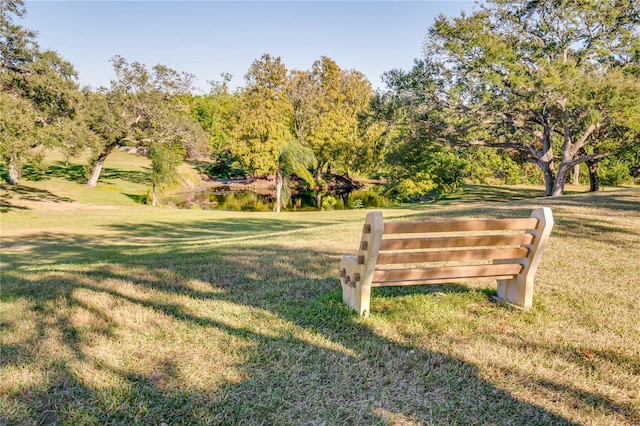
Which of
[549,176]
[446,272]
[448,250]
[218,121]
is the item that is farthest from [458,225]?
[218,121]

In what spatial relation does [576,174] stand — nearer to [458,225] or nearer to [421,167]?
[421,167]

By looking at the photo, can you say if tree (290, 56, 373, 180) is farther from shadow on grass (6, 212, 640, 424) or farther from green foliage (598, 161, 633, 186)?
shadow on grass (6, 212, 640, 424)

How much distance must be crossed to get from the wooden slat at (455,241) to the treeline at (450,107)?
812 inches

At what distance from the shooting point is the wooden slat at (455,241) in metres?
3.90

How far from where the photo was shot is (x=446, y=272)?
13.7 ft

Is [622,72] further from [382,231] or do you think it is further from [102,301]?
[102,301]

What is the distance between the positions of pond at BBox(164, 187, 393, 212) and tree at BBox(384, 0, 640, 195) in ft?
34.9

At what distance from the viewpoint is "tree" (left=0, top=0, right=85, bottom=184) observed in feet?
66.1

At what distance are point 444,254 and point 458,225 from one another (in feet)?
1.11

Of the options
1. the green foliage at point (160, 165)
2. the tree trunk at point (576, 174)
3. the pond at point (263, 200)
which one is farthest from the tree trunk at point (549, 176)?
the green foliage at point (160, 165)

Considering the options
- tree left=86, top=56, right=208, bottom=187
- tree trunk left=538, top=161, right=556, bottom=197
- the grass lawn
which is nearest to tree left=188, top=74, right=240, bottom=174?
tree left=86, top=56, right=208, bottom=187

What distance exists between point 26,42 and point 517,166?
40025 millimetres

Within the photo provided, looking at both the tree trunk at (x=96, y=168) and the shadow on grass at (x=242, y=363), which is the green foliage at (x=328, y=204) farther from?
the shadow on grass at (x=242, y=363)

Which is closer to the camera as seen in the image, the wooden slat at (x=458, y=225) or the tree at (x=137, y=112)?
the wooden slat at (x=458, y=225)
